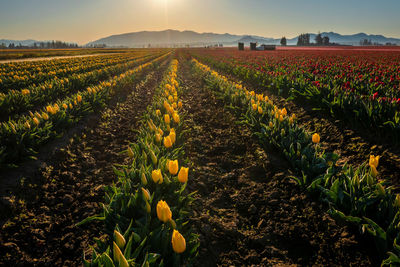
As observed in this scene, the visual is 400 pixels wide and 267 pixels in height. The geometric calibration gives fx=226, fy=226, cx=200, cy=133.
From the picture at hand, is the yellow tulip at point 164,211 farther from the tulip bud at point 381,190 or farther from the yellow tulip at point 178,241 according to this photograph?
the tulip bud at point 381,190

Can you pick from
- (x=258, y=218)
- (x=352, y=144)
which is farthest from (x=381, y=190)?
(x=352, y=144)

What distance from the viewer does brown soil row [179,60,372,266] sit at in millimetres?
2398

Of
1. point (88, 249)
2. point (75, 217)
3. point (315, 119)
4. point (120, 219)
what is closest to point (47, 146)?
point (75, 217)

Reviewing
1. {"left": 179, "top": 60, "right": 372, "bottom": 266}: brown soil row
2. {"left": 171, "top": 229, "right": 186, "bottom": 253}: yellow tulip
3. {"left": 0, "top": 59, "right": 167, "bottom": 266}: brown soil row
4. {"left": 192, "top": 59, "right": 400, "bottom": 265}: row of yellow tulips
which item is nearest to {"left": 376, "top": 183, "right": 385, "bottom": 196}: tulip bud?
{"left": 192, "top": 59, "right": 400, "bottom": 265}: row of yellow tulips

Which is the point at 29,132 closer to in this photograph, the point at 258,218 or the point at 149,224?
the point at 149,224

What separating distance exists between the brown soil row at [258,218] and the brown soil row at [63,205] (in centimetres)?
146

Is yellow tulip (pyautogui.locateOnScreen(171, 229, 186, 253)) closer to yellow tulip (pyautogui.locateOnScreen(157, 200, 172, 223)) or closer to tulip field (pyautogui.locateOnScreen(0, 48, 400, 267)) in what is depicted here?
tulip field (pyautogui.locateOnScreen(0, 48, 400, 267))

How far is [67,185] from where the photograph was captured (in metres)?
3.82

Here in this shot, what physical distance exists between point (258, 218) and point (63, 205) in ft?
9.26

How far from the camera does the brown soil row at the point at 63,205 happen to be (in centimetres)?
253

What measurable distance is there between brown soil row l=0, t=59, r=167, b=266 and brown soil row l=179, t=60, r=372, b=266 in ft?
4.80

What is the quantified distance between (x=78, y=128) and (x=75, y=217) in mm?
3623

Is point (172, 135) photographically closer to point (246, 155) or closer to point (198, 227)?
point (198, 227)

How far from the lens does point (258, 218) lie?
3.03 metres
